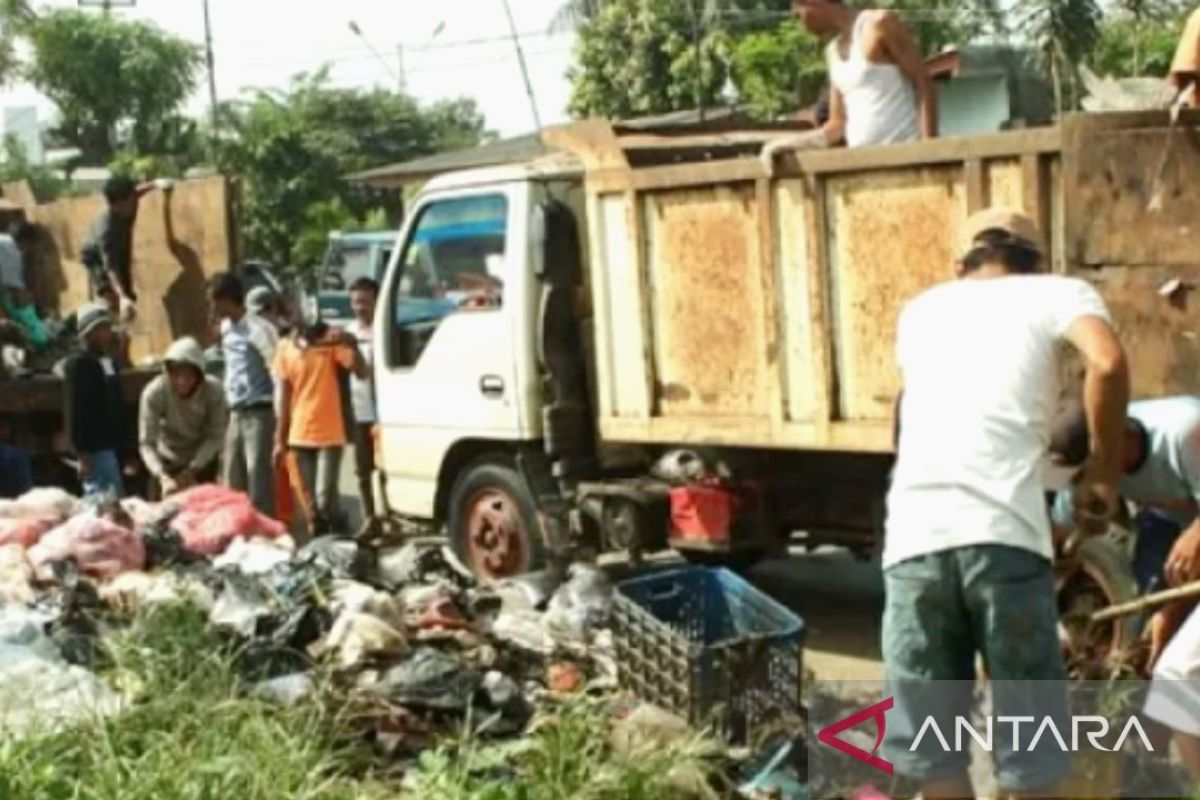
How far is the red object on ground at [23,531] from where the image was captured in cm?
837

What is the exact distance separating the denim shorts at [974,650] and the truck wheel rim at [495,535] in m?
5.07

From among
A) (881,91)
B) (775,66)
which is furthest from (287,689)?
(775,66)

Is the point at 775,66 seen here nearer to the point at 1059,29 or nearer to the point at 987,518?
the point at 1059,29

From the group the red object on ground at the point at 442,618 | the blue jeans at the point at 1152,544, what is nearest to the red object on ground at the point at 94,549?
the red object on ground at the point at 442,618

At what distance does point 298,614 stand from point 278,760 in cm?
150

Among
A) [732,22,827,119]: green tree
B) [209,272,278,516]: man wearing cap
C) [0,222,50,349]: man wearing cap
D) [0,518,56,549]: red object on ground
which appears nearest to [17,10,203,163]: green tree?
[732,22,827,119]: green tree

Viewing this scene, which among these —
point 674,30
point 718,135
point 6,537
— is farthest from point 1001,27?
point 6,537

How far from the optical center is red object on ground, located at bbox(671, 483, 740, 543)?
27.6 ft

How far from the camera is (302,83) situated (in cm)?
4256

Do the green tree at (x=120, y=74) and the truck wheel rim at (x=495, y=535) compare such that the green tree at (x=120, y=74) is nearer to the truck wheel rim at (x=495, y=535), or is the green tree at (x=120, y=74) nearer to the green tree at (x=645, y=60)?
the green tree at (x=645, y=60)

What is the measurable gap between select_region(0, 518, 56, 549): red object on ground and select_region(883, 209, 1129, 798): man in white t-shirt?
5073 mm

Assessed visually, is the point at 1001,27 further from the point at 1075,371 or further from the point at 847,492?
the point at 1075,371

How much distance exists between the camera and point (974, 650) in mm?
4312

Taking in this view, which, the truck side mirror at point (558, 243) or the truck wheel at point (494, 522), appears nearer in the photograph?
the truck side mirror at point (558, 243)
